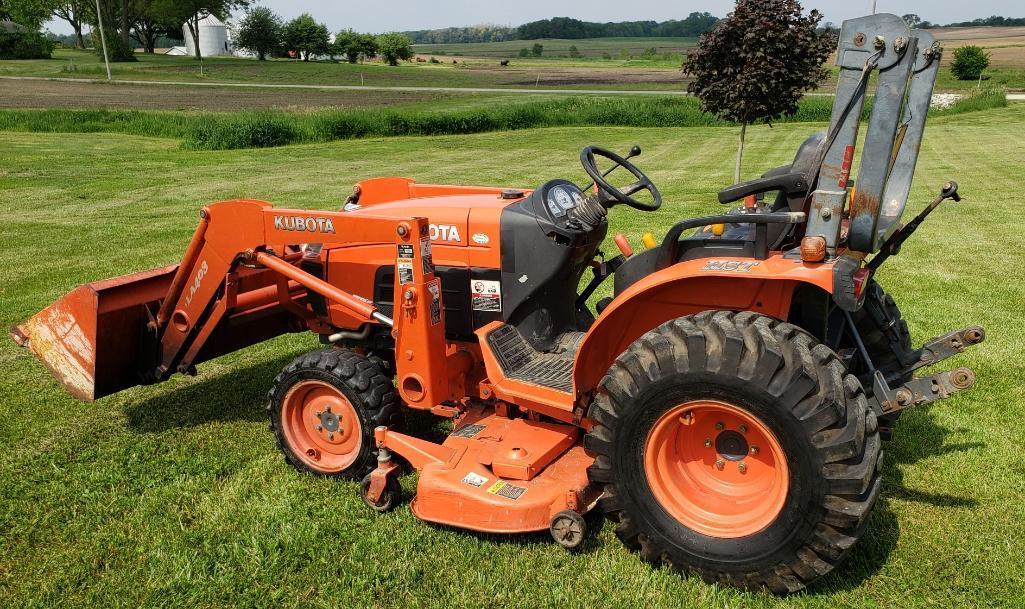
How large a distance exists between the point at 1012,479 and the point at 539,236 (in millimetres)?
2718

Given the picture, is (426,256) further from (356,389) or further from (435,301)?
(356,389)

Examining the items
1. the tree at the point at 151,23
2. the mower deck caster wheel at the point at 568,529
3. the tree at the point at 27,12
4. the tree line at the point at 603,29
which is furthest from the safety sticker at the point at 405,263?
the tree line at the point at 603,29

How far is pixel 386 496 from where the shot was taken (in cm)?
365

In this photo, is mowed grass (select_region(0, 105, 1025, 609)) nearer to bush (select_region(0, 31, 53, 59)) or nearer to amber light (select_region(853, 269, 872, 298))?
amber light (select_region(853, 269, 872, 298))

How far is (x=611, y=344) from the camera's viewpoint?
3.53 m

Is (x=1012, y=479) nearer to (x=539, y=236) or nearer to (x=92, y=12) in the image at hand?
(x=539, y=236)

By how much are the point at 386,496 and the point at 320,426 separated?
0.68 meters

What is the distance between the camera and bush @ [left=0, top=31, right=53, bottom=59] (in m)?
63.0

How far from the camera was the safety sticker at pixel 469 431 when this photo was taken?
12.2 ft

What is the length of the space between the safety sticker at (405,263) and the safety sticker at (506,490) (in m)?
1.04

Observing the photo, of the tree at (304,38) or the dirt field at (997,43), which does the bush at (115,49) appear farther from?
the dirt field at (997,43)

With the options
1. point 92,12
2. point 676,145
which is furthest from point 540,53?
point 676,145

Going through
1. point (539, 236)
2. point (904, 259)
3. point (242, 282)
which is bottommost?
point (904, 259)

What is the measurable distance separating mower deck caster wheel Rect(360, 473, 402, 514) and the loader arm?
1.36 ft
